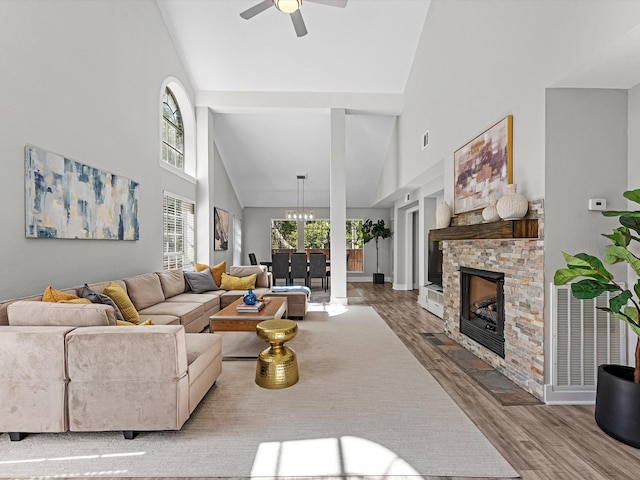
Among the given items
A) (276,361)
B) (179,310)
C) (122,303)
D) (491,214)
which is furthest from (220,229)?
(491,214)

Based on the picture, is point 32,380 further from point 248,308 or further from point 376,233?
point 376,233

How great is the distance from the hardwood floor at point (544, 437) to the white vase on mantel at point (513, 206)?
1467 millimetres

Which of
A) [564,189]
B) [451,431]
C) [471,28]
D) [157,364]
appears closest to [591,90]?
[564,189]

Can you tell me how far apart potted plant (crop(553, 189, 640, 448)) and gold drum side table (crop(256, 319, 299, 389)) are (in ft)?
6.68

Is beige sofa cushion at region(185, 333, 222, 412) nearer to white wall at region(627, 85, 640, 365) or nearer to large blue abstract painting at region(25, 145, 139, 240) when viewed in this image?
large blue abstract painting at region(25, 145, 139, 240)

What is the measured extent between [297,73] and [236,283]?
4013 mm

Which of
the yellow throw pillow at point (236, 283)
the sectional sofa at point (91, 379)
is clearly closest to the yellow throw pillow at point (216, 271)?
the yellow throw pillow at point (236, 283)

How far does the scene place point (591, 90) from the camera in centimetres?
258

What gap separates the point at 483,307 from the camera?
369 cm

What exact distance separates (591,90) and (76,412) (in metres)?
4.24

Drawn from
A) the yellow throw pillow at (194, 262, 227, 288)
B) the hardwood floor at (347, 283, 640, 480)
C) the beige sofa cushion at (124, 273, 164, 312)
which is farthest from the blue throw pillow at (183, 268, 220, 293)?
the hardwood floor at (347, 283, 640, 480)

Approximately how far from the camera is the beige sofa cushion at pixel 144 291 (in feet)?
12.8

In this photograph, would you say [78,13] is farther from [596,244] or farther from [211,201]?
[596,244]

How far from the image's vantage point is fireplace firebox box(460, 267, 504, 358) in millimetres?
3205
